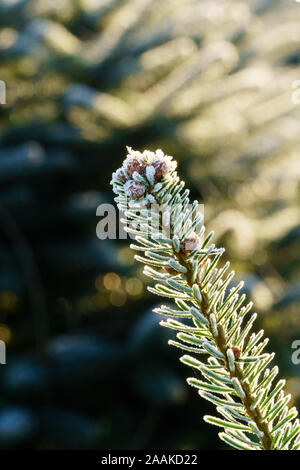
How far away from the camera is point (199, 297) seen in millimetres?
204

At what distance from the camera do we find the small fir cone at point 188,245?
20cm

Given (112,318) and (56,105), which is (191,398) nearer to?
(112,318)

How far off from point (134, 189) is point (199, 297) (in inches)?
2.0

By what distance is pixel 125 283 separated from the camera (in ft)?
4.30

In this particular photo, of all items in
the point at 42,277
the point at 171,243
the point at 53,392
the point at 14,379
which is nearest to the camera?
the point at 171,243

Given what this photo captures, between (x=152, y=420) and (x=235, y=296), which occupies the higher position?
(x=152, y=420)

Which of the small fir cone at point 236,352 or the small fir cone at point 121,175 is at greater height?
the small fir cone at point 121,175

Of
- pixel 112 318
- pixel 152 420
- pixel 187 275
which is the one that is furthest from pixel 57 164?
pixel 187 275

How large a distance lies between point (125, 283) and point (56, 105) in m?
0.48

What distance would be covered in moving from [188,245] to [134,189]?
31 millimetres

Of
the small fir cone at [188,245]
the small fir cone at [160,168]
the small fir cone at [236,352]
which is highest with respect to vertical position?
the small fir cone at [160,168]

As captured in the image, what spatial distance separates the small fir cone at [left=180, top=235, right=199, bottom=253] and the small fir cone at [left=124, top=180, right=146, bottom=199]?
0.03 meters

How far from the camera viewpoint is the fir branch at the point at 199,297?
0.66 ft

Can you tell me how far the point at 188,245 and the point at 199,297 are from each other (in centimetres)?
2
